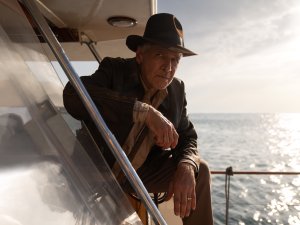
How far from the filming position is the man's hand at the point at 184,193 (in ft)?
5.78

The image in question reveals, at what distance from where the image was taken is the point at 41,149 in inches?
38.6

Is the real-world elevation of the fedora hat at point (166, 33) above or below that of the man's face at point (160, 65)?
above

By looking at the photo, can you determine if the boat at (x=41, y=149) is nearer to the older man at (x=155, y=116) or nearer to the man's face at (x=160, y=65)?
the older man at (x=155, y=116)

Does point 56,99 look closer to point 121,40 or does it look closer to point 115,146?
point 115,146

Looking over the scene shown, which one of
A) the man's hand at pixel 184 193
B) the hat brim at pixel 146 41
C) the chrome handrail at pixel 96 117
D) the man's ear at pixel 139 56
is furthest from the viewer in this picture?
the man's ear at pixel 139 56

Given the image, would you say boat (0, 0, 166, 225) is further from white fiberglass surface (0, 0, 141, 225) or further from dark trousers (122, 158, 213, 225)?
dark trousers (122, 158, 213, 225)

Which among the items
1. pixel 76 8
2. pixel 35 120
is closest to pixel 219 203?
pixel 76 8

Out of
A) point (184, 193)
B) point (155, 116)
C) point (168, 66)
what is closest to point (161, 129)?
point (155, 116)

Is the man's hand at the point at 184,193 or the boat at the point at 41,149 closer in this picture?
the boat at the point at 41,149

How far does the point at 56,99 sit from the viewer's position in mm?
1320

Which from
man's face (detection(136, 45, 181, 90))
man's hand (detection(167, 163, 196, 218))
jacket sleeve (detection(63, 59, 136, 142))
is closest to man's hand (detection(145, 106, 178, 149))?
jacket sleeve (detection(63, 59, 136, 142))

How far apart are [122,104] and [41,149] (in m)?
0.69

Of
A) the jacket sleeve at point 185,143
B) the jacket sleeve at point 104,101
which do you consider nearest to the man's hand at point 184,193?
the jacket sleeve at point 185,143

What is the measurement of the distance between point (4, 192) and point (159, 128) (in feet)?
3.08
